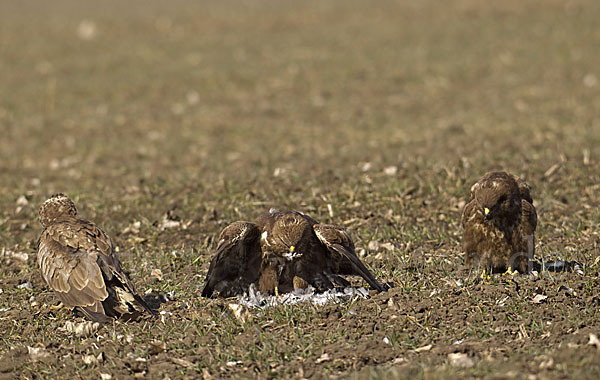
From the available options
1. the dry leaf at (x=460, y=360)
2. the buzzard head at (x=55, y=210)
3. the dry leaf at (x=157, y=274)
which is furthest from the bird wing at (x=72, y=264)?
the dry leaf at (x=460, y=360)

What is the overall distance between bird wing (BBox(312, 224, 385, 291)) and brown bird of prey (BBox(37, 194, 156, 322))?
1.73 m

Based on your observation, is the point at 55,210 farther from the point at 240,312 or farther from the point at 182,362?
the point at 182,362

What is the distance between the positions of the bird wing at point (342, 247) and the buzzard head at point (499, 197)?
129 centimetres

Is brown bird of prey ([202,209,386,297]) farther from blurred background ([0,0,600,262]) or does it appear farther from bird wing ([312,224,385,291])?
blurred background ([0,0,600,262])

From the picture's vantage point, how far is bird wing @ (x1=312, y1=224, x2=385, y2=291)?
287 inches

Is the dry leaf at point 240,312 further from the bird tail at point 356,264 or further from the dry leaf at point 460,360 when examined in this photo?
the dry leaf at point 460,360

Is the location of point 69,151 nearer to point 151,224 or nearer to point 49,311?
point 151,224

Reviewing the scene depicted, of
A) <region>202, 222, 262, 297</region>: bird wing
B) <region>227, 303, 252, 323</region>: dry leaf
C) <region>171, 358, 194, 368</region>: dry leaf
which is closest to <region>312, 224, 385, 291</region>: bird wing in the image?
<region>202, 222, 262, 297</region>: bird wing

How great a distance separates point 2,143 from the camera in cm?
1680

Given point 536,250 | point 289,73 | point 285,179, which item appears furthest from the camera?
point 289,73

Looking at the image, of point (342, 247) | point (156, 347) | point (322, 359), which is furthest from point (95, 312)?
point (342, 247)

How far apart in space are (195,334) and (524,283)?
10.0 feet

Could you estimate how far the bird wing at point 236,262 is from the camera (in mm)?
7449

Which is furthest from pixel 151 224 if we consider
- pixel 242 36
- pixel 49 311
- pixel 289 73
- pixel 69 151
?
pixel 242 36
